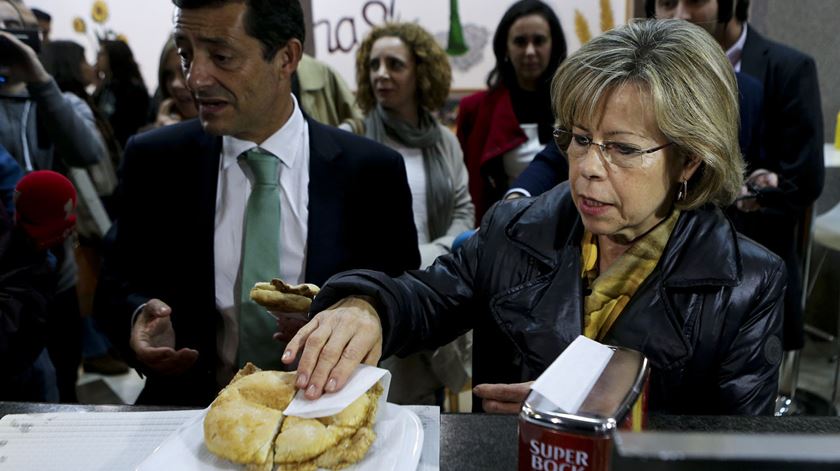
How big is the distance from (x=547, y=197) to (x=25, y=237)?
1074 millimetres

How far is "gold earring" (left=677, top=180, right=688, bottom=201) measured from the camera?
4.41ft

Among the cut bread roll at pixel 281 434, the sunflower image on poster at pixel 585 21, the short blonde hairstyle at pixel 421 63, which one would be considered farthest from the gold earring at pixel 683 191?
the sunflower image on poster at pixel 585 21

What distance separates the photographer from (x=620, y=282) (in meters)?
1.32

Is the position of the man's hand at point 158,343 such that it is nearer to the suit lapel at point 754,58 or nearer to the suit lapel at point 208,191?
the suit lapel at point 208,191

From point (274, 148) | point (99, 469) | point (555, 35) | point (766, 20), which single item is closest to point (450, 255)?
point (274, 148)

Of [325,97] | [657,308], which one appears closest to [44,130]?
[325,97]

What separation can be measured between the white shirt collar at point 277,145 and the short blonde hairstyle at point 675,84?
67cm

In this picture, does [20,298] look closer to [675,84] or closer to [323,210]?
[323,210]

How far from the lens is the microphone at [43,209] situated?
153cm

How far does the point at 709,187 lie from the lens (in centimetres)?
133

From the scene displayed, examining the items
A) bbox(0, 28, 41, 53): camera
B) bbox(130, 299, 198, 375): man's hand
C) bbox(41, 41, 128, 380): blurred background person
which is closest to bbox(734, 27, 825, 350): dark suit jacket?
bbox(130, 299, 198, 375): man's hand

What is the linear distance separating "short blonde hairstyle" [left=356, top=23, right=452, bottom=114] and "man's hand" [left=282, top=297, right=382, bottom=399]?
1.80m

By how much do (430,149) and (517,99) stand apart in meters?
0.47

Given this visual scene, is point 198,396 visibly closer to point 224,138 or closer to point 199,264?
point 199,264
